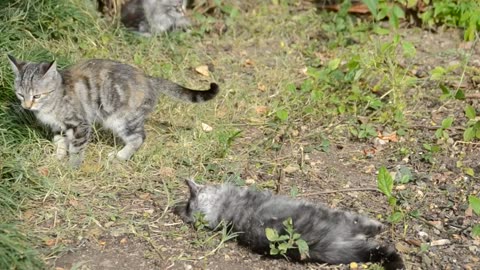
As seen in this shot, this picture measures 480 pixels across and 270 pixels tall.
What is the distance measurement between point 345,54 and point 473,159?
1.98 metres

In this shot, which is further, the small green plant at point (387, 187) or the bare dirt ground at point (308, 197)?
the small green plant at point (387, 187)

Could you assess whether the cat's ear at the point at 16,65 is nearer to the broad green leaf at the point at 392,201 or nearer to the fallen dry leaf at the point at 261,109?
the fallen dry leaf at the point at 261,109

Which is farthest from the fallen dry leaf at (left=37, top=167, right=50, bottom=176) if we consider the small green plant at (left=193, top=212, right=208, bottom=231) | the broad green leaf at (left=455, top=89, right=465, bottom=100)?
the broad green leaf at (left=455, top=89, right=465, bottom=100)

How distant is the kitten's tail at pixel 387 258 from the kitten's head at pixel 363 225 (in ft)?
0.67

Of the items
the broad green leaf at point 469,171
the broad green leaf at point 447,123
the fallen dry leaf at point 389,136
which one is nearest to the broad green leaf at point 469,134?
the broad green leaf at point 447,123

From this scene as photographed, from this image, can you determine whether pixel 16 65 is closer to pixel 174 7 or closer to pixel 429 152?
pixel 174 7

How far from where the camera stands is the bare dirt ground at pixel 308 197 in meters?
4.71

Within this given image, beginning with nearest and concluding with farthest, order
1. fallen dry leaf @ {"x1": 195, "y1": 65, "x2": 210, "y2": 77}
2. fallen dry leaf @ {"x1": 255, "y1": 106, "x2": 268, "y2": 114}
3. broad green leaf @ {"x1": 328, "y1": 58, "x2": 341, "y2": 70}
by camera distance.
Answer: fallen dry leaf @ {"x1": 255, "y1": 106, "x2": 268, "y2": 114}
broad green leaf @ {"x1": 328, "y1": 58, "x2": 341, "y2": 70}
fallen dry leaf @ {"x1": 195, "y1": 65, "x2": 210, "y2": 77}

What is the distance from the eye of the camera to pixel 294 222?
4672 millimetres

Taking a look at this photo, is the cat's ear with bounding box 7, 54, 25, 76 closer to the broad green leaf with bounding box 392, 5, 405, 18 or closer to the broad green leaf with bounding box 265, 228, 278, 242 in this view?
the broad green leaf with bounding box 265, 228, 278, 242

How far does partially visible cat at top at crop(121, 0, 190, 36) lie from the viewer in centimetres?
759

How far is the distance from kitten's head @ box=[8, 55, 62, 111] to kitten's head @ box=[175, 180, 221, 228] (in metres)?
1.31

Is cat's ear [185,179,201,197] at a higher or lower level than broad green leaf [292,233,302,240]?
lower

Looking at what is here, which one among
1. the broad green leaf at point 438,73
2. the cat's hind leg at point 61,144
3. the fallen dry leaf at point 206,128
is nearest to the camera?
the cat's hind leg at point 61,144
